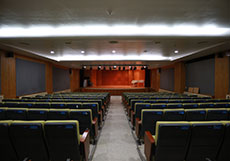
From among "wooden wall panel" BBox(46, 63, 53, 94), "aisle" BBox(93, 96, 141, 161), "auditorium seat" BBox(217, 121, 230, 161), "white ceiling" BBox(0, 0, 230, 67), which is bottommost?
"aisle" BBox(93, 96, 141, 161)

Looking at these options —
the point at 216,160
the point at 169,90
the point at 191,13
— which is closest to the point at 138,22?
the point at 191,13

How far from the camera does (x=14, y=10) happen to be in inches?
135

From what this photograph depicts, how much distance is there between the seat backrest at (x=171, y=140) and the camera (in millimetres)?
1943

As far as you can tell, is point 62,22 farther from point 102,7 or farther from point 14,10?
point 102,7

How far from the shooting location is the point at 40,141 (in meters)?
2.05

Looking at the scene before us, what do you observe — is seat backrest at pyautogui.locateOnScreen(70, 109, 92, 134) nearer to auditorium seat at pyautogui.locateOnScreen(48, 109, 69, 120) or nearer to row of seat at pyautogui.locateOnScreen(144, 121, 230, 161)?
auditorium seat at pyautogui.locateOnScreen(48, 109, 69, 120)

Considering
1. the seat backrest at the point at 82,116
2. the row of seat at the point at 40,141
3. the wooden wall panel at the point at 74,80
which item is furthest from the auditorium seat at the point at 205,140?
the wooden wall panel at the point at 74,80

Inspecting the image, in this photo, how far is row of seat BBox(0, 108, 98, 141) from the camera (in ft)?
10.1

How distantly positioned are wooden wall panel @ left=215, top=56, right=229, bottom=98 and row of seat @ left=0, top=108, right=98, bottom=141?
29.3 feet

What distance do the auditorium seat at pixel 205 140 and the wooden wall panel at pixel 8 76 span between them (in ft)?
30.6

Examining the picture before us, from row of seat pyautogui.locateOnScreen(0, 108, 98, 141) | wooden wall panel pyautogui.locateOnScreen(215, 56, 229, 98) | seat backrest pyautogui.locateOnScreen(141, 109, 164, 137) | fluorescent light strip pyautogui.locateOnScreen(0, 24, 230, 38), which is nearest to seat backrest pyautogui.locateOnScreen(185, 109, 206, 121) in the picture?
seat backrest pyautogui.locateOnScreen(141, 109, 164, 137)

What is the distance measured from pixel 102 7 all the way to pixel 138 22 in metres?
1.53

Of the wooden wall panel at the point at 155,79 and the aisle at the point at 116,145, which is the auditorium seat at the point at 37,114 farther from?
the wooden wall panel at the point at 155,79

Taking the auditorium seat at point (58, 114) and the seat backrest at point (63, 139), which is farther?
the auditorium seat at point (58, 114)
